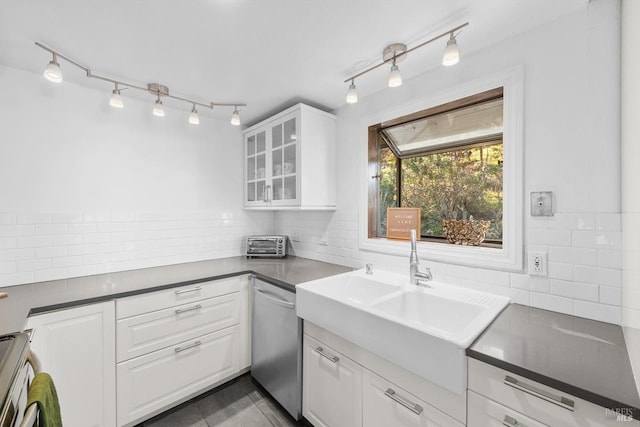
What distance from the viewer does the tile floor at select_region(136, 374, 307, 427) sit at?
173 cm

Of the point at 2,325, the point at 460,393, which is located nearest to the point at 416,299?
the point at 460,393

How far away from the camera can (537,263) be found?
1.32 metres

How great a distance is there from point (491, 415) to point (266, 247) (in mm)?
2054

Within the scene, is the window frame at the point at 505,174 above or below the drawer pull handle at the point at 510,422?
above

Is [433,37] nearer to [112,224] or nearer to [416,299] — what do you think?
[416,299]

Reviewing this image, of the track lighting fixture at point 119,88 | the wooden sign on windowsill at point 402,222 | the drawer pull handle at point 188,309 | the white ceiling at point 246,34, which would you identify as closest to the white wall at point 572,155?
the white ceiling at point 246,34

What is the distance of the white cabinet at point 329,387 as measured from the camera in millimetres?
1364

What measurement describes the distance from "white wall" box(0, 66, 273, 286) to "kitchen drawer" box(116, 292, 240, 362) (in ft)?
2.11

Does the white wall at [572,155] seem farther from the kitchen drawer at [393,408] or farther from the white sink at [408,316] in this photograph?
the kitchen drawer at [393,408]

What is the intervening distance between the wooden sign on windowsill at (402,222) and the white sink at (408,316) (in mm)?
298

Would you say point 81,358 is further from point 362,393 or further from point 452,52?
point 452,52

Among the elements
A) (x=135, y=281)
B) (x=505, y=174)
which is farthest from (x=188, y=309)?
(x=505, y=174)

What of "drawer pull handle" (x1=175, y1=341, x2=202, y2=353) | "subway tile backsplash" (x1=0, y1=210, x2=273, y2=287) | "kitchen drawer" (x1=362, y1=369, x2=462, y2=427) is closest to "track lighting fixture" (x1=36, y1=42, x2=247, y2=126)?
"subway tile backsplash" (x1=0, y1=210, x2=273, y2=287)

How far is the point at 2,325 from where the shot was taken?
1.15 metres
